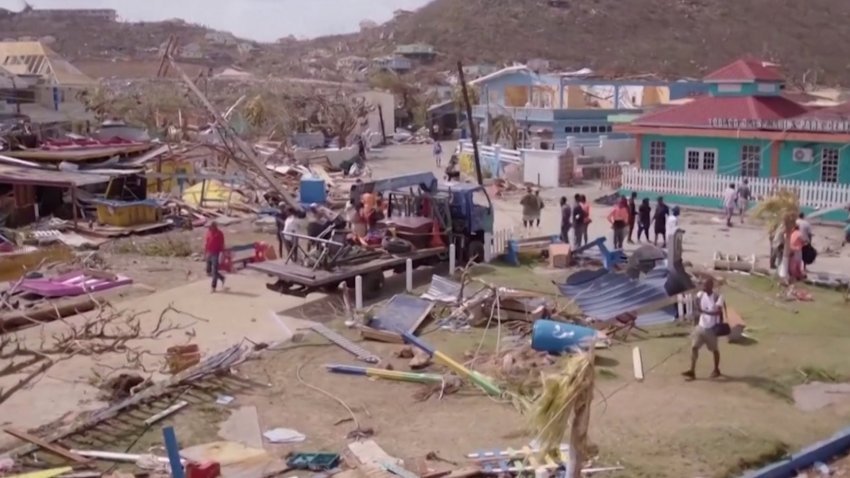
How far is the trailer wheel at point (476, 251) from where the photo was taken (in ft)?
67.6

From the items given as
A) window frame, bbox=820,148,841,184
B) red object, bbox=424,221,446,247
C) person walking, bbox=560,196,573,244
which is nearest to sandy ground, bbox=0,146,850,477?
red object, bbox=424,221,446,247

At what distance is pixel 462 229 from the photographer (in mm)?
20609

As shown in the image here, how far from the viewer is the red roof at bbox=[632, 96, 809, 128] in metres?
30.0

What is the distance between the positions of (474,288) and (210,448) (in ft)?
25.6

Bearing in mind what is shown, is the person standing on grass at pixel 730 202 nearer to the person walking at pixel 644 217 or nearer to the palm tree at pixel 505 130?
the person walking at pixel 644 217

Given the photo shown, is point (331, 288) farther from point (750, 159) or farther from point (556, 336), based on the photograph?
point (750, 159)

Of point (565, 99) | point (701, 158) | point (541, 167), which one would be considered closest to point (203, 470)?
point (701, 158)

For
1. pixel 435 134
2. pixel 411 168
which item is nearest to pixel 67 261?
pixel 411 168

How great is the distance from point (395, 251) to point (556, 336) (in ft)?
19.0

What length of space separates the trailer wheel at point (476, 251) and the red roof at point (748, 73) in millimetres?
14768

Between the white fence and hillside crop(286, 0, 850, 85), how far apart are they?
2797 inches

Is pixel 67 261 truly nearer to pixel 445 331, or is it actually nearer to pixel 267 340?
pixel 267 340

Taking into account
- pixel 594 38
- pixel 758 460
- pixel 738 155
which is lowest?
pixel 758 460

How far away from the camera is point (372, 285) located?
1834cm
